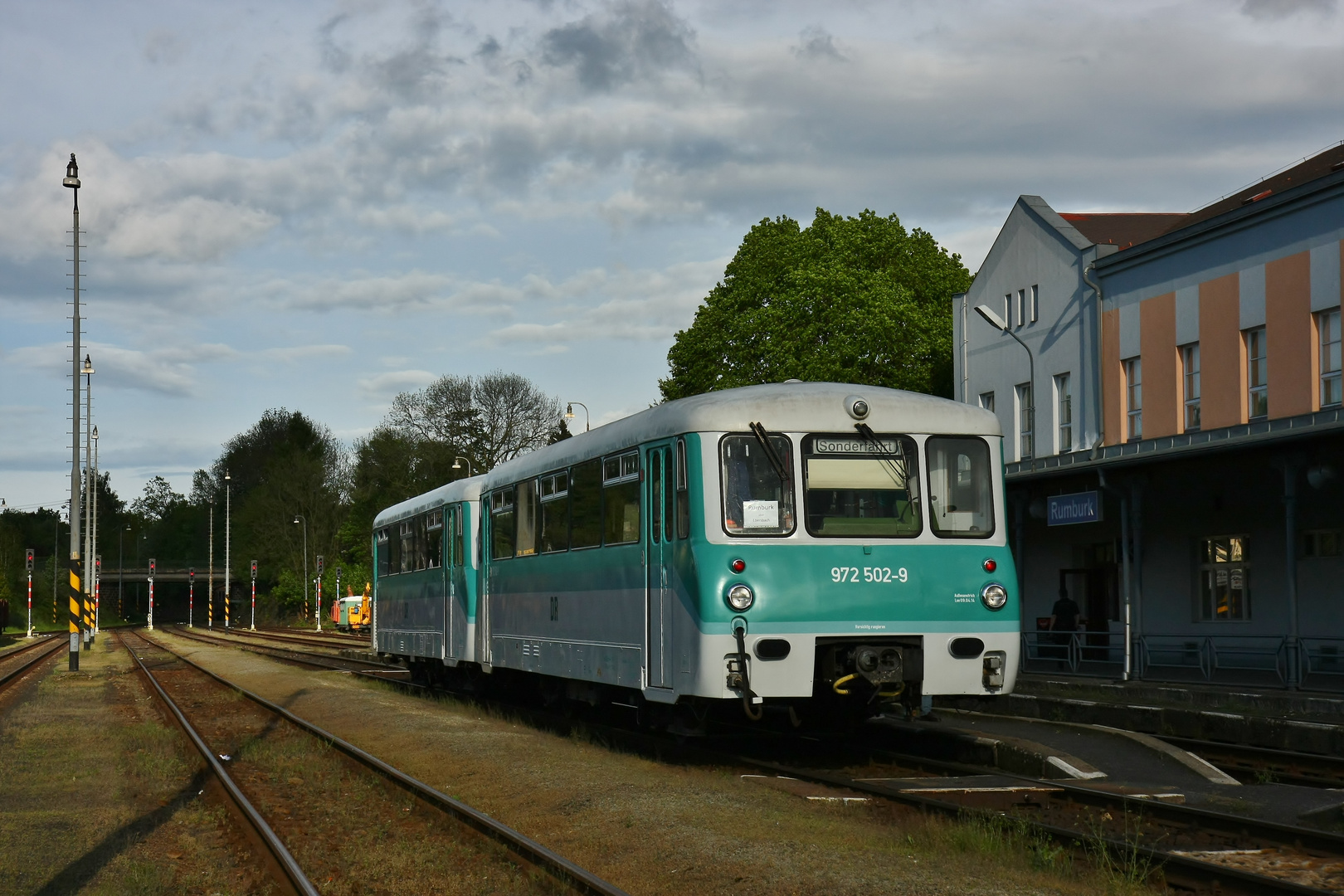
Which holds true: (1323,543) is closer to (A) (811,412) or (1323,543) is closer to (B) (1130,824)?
(A) (811,412)

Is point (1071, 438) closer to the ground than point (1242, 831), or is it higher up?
higher up

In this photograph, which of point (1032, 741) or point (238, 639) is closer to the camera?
point (1032, 741)

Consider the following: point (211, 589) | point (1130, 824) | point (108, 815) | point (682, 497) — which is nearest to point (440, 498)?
point (682, 497)

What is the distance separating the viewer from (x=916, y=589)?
1239cm

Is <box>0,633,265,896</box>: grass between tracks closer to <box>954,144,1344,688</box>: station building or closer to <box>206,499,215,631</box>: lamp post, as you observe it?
<box>954,144,1344,688</box>: station building

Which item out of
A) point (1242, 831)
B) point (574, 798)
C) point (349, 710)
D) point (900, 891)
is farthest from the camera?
point (349, 710)

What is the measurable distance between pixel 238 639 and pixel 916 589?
53.3m

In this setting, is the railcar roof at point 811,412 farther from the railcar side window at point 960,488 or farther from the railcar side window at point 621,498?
the railcar side window at point 621,498

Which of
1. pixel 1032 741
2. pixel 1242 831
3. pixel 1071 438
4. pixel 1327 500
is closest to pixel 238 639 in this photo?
pixel 1071 438

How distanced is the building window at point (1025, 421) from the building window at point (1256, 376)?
8.25m

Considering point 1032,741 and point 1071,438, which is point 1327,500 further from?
point 1032,741

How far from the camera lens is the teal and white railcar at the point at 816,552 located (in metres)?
12.1

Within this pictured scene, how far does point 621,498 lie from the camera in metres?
14.2

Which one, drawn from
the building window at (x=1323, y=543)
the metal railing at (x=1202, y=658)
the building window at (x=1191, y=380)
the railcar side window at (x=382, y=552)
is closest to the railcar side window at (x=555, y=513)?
the metal railing at (x=1202, y=658)
